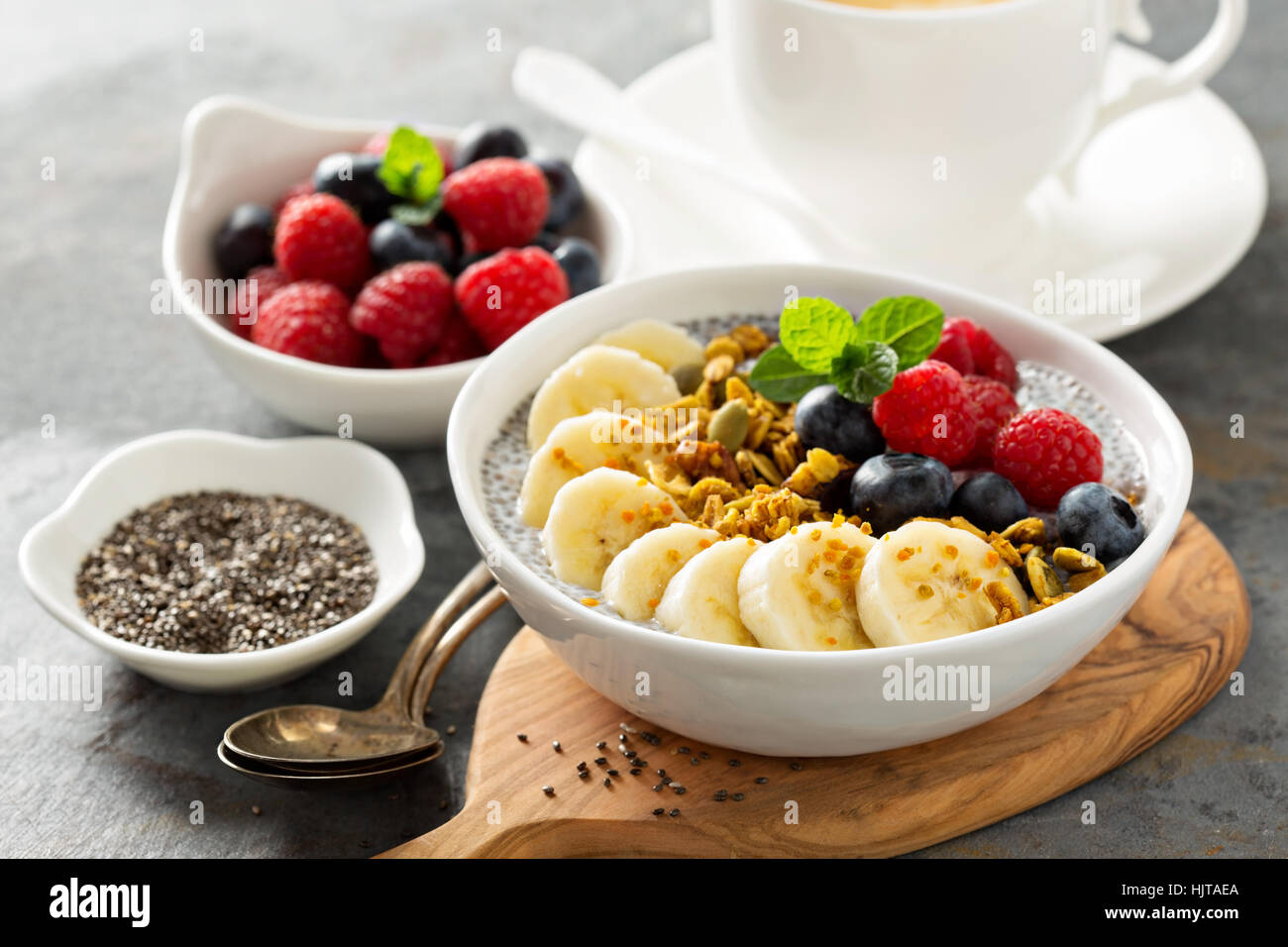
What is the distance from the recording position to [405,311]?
5.79 feet

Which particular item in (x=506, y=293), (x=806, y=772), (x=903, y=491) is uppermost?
(x=506, y=293)

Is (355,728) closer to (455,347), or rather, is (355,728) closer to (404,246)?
(455,347)

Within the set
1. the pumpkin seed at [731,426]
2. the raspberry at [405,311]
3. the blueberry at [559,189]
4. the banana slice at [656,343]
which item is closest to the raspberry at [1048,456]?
the pumpkin seed at [731,426]

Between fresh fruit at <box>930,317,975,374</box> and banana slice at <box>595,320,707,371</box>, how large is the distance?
29cm

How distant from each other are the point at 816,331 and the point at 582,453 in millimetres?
290

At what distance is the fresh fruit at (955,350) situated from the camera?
151 cm

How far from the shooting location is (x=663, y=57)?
2830 mm

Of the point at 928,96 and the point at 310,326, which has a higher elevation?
the point at 928,96

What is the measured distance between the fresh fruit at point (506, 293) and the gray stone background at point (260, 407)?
218mm

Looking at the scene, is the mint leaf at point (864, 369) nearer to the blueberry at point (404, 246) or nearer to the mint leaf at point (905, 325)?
the mint leaf at point (905, 325)

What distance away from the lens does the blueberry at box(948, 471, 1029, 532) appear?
1.35 m

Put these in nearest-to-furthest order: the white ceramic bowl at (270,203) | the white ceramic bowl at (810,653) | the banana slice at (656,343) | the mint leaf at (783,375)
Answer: the white ceramic bowl at (810,653), the mint leaf at (783,375), the banana slice at (656,343), the white ceramic bowl at (270,203)

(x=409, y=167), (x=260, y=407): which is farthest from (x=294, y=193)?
(x=260, y=407)
